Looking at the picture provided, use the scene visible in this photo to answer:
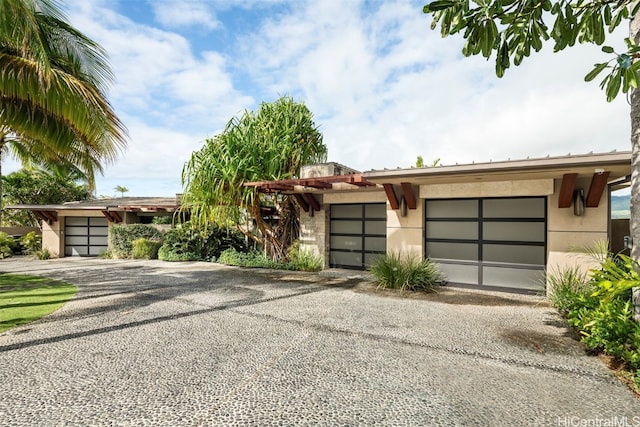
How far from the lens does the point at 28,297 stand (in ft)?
24.7

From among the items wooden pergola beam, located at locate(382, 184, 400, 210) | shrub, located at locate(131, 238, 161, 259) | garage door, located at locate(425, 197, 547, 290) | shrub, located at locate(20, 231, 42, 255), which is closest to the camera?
garage door, located at locate(425, 197, 547, 290)

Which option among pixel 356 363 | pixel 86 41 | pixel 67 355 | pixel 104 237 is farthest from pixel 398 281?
pixel 104 237

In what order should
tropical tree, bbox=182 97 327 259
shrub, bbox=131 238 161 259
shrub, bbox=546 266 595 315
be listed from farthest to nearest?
shrub, bbox=131 238 161 259 < tropical tree, bbox=182 97 327 259 < shrub, bbox=546 266 595 315

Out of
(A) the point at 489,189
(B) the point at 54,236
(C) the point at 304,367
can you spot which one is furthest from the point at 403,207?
(B) the point at 54,236

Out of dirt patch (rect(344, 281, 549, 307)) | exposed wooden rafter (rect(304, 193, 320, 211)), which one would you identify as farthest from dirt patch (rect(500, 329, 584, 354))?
exposed wooden rafter (rect(304, 193, 320, 211))

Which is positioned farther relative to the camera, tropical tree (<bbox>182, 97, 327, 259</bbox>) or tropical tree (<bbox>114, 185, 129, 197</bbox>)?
tropical tree (<bbox>114, 185, 129, 197</bbox>)

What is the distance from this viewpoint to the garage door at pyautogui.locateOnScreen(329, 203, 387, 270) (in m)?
11.3

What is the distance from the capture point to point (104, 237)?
1808 centimetres

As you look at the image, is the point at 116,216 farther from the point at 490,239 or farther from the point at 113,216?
the point at 490,239

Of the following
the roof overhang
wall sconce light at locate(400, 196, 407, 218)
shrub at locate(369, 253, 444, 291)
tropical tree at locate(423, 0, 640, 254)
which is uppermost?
tropical tree at locate(423, 0, 640, 254)

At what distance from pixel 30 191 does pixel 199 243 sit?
17294 mm

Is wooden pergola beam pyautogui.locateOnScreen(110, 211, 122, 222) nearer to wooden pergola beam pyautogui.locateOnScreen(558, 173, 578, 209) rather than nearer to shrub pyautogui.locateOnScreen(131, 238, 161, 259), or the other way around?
shrub pyautogui.locateOnScreen(131, 238, 161, 259)

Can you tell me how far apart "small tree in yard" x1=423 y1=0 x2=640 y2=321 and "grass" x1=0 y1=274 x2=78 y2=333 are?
7.85m

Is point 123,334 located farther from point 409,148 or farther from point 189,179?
point 409,148
